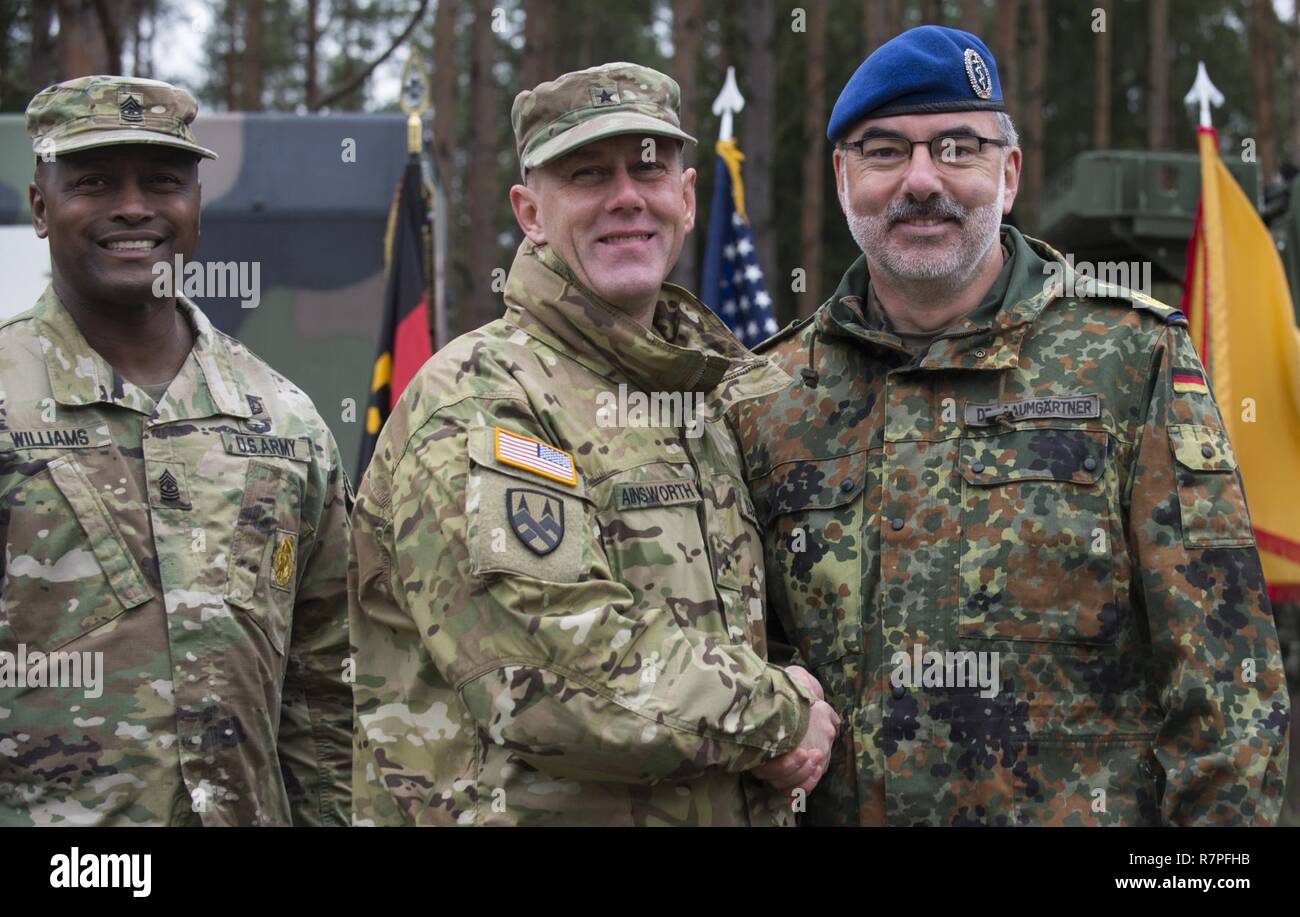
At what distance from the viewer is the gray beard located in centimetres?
301

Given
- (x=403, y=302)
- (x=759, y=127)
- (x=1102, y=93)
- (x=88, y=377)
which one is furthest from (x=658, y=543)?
(x=1102, y=93)

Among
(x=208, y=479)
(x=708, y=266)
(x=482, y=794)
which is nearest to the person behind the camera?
(x=482, y=794)

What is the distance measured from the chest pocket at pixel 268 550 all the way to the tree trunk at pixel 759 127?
368 inches

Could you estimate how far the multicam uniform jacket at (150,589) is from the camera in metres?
2.89

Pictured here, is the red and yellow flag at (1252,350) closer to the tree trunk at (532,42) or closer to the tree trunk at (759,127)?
the tree trunk at (759,127)

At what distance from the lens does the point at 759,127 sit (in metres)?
12.7

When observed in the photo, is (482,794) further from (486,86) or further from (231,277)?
(486,86)

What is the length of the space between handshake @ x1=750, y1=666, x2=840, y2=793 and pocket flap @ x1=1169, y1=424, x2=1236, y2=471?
0.80 m

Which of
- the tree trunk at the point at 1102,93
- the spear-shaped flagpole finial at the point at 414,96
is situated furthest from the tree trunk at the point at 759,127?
the tree trunk at the point at 1102,93

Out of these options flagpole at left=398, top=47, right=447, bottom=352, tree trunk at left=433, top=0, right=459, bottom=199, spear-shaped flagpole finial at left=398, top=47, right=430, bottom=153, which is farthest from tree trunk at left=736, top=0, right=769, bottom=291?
spear-shaped flagpole finial at left=398, top=47, right=430, bottom=153

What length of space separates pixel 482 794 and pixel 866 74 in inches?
63.7

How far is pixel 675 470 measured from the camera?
2.70 m

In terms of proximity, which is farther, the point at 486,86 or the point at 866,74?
the point at 486,86

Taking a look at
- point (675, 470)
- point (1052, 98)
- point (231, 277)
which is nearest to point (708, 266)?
point (231, 277)
